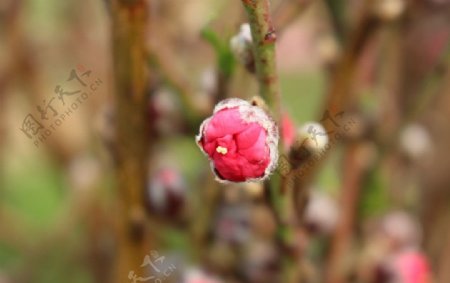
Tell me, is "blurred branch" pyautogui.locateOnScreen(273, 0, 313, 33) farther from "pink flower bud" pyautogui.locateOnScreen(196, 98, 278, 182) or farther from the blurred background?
"pink flower bud" pyautogui.locateOnScreen(196, 98, 278, 182)

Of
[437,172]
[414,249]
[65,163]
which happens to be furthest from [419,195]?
[65,163]

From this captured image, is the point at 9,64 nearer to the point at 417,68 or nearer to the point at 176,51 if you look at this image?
the point at 176,51

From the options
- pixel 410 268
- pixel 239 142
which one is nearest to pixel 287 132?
pixel 239 142

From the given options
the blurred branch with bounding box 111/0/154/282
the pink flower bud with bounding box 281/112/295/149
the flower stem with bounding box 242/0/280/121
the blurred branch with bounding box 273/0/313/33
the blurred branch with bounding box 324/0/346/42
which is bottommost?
the flower stem with bounding box 242/0/280/121

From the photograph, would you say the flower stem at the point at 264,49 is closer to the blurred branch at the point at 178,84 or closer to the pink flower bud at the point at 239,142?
the pink flower bud at the point at 239,142

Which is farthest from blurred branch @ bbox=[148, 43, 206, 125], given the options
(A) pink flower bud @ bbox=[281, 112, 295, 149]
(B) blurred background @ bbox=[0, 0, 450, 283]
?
(A) pink flower bud @ bbox=[281, 112, 295, 149]
